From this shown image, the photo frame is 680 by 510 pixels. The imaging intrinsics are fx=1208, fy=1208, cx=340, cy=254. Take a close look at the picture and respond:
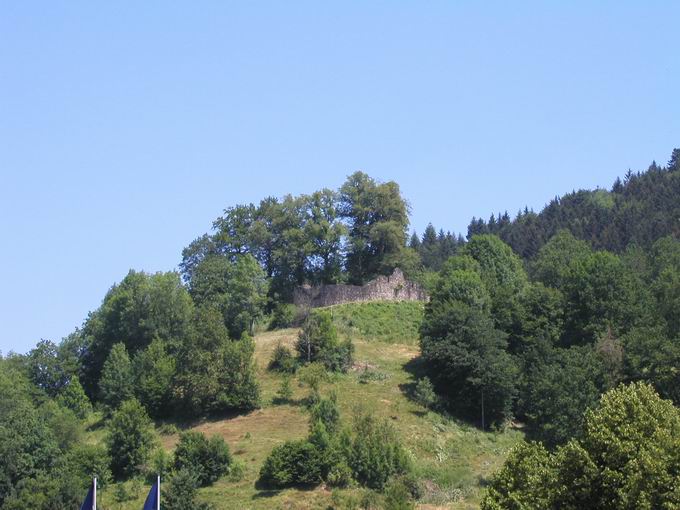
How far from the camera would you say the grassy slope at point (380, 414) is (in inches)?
2333

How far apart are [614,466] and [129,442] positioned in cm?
3121

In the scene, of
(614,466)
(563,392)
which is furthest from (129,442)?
(614,466)

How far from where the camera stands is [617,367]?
67.3 meters

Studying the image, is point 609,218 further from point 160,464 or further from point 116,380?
point 160,464

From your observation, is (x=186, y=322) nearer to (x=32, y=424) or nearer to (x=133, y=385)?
(x=133, y=385)

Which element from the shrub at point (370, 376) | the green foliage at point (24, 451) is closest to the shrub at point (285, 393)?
the shrub at point (370, 376)

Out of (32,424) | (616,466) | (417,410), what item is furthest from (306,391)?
(616,466)

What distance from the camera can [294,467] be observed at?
2366 inches

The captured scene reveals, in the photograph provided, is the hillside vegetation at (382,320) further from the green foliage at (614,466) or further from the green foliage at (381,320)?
the green foliage at (614,466)

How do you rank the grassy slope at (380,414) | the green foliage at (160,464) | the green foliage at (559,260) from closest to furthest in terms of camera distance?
the grassy slope at (380,414) → the green foliage at (160,464) → the green foliage at (559,260)

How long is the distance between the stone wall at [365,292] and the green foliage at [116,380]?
14.8 metres

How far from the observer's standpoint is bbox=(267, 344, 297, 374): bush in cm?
7512

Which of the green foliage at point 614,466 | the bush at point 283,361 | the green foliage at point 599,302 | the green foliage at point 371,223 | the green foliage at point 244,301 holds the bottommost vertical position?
the green foliage at point 614,466

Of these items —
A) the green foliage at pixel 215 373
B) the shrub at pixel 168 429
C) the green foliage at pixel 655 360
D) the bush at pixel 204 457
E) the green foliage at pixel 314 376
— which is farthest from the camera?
the green foliage at pixel 314 376
